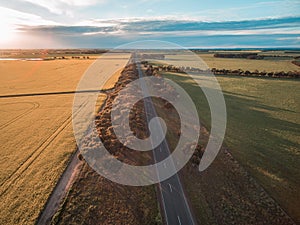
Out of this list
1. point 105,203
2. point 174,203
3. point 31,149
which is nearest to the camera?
point 105,203

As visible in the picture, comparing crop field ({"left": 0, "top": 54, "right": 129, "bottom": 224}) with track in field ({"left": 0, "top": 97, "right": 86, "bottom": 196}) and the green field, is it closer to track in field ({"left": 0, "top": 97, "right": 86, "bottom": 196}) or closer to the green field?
track in field ({"left": 0, "top": 97, "right": 86, "bottom": 196})

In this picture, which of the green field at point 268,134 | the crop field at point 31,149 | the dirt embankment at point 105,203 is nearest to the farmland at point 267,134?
the green field at point 268,134

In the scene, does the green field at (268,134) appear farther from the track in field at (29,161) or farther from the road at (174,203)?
the track in field at (29,161)

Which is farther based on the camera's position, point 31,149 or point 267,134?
point 267,134

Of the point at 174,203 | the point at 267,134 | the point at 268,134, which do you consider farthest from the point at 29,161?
the point at 268,134

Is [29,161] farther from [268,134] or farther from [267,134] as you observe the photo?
[268,134]

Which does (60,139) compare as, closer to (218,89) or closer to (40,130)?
(40,130)

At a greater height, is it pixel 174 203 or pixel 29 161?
pixel 29 161

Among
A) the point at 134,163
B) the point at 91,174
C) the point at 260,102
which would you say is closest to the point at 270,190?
the point at 134,163

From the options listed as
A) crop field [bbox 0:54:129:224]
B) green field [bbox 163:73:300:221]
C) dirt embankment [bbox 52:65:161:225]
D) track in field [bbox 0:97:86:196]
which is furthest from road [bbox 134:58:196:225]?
track in field [bbox 0:97:86:196]
